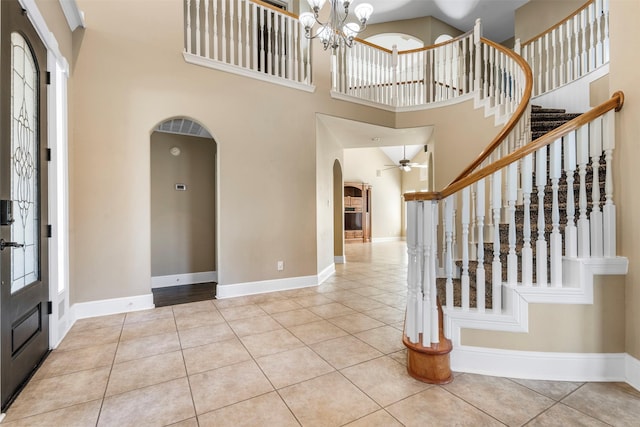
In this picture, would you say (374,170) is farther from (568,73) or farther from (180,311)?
(180,311)

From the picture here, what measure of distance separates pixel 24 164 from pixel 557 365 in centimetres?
370

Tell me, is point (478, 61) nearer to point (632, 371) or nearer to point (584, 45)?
point (584, 45)

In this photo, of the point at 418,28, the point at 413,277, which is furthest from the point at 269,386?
the point at 418,28

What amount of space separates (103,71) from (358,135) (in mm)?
3837

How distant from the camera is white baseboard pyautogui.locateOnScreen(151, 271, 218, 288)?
175 inches

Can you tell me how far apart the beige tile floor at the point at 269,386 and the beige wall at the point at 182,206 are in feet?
5.71

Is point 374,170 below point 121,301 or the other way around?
the other way around

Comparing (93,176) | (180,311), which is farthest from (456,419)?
(93,176)

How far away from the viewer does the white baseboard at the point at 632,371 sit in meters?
1.74

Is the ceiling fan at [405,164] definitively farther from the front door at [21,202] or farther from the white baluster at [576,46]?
the front door at [21,202]

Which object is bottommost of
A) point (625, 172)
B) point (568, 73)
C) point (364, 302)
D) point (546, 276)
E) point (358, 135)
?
point (364, 302)

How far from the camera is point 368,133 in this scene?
538cm

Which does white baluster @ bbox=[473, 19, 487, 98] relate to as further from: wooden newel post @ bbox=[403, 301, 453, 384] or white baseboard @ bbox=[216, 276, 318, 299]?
wooden newel post @ bbox=[403, 301, 453, 384]

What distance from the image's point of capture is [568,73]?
14.5 ft
